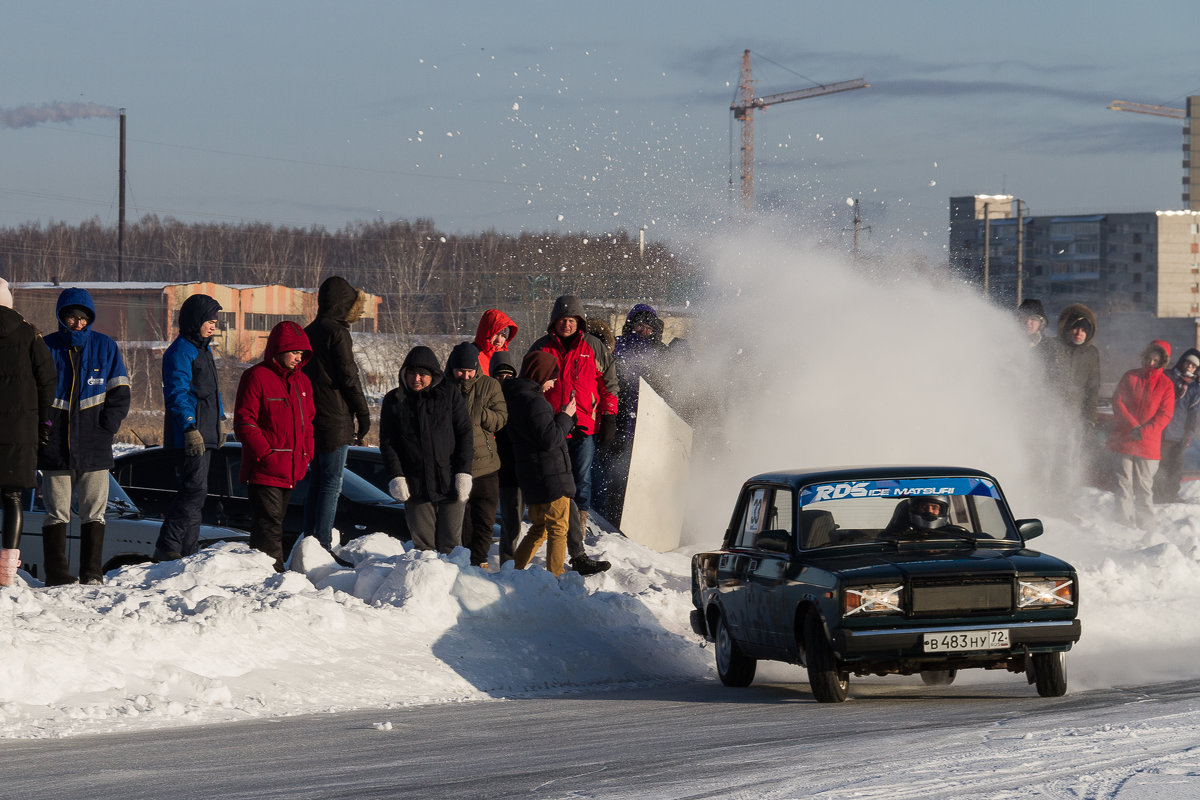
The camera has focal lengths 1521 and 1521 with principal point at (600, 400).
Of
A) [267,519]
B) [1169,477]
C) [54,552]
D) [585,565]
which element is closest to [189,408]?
[267,519]

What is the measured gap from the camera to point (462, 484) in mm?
11133

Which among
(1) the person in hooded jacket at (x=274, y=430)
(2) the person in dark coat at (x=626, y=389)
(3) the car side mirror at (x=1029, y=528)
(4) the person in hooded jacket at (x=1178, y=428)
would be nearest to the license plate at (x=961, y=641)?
(3) the car side mirror at (x=1029, y=528)

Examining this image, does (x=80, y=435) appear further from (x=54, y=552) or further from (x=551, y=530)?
(x=551, y=530)

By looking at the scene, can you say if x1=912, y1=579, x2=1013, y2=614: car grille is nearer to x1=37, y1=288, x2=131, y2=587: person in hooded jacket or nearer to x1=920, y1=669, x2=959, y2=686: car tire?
x1=920, y1=669, x2=959, y2=686: car tire

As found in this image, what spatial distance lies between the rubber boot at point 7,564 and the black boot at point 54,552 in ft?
1.23

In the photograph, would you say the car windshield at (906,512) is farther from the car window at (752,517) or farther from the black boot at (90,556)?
the black boot at (90,556)

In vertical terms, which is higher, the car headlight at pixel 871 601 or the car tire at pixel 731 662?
the car headlight at pixel 871 601

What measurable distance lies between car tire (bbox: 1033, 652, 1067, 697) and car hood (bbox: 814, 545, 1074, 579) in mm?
501

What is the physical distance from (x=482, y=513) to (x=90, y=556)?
2977 mm

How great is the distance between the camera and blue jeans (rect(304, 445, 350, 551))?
11.0 metres

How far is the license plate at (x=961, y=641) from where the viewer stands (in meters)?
7.93

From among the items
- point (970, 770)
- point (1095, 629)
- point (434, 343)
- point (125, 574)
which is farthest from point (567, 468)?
point (434, 343)

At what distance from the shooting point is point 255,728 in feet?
25.0

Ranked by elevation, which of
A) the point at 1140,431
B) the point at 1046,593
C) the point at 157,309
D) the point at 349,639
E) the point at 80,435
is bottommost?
the point at 349,639
